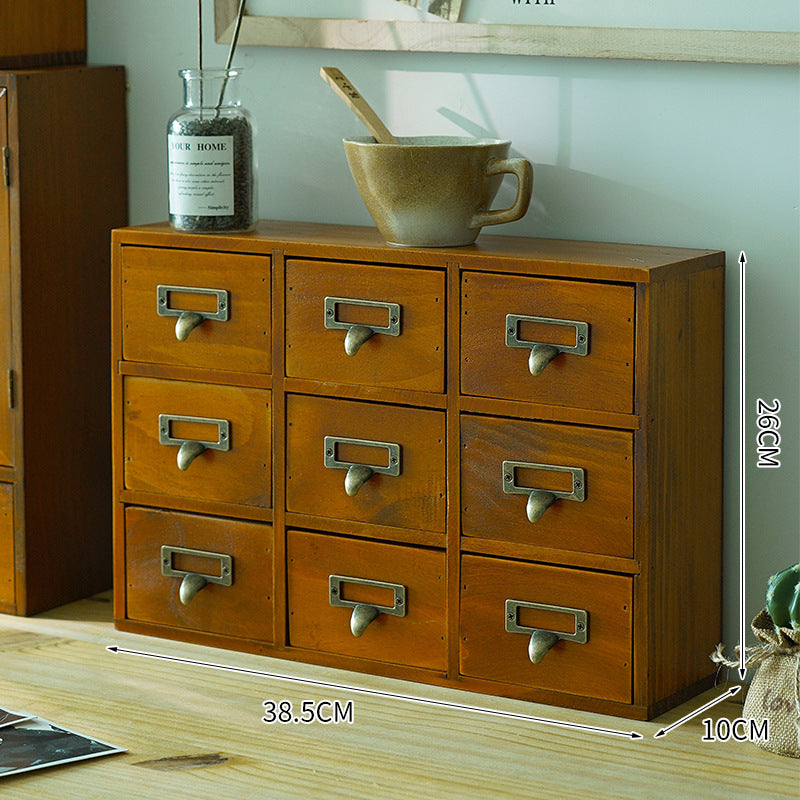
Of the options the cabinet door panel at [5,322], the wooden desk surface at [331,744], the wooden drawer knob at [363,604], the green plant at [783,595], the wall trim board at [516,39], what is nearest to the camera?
the wooden desk surface at [331,744]

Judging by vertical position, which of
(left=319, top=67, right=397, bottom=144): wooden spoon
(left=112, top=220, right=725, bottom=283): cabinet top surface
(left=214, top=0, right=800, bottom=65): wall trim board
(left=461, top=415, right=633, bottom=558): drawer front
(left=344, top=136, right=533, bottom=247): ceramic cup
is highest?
(left=214, top=0, right=800, bottom=65): wall trim board

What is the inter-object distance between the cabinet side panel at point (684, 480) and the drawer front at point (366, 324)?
0.27 meters

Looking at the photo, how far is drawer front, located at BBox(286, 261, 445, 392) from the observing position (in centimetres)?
187

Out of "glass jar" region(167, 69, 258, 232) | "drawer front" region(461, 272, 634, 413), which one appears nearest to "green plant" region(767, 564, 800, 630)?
"drawer front" region(461, 272, 634, 413)

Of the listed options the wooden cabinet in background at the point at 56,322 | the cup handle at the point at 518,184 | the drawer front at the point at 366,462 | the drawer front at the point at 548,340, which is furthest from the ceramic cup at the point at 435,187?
the wooden cabinet in background at the point at 56,322

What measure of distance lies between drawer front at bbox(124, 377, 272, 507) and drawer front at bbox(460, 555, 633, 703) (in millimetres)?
326

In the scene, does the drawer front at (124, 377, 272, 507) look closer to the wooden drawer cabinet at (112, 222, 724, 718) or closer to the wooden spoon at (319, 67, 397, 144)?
the wooden drawer cabinet at (112, 222, 724, 718)

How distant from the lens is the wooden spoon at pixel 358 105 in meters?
1.93

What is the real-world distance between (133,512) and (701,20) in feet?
3.28

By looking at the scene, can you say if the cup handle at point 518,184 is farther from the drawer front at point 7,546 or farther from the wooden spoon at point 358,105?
the drawer front at point 7,546

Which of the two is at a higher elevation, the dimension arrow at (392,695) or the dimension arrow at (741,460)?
the dimension arrow at (741,460)

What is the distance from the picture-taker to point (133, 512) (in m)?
2.12

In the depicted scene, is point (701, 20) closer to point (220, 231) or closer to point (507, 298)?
point (507, 298)

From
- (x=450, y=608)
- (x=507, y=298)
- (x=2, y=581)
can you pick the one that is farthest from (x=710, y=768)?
(x=2, y=581)
